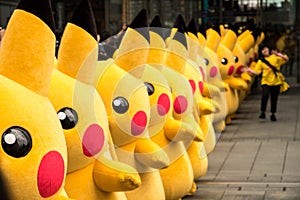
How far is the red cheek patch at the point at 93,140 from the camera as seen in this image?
5.54m

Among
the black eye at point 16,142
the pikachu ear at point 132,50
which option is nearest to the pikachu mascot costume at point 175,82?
the pikachu ear at point 132,50

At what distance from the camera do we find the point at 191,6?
2609 cm

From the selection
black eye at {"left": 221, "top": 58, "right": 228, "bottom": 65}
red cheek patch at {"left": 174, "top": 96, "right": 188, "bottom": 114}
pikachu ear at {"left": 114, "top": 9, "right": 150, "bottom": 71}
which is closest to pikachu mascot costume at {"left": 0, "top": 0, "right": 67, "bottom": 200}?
pikachu ear at {"left": 114, "top": 9, "right": 150, "bottom": 71}

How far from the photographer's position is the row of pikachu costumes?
4.46m

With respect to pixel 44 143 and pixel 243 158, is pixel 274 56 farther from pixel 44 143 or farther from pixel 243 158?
pixel 44 143

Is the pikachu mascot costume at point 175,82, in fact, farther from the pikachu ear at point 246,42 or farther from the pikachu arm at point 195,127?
the pikachu ear at point 246,42

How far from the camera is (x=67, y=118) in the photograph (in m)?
5.48

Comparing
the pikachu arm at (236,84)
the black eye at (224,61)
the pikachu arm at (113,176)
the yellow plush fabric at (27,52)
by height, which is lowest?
the pikachu arm at (236,84)

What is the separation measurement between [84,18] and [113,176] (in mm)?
1240

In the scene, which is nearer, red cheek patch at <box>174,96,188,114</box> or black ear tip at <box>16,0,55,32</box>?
black ear tip at <box>16,0,55,32</box>

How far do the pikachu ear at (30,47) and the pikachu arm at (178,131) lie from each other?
3.22 meters

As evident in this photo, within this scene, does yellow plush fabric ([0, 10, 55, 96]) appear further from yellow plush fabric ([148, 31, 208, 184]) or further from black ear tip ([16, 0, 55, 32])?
yellow plush fabric ([148, 31, 208, 184])

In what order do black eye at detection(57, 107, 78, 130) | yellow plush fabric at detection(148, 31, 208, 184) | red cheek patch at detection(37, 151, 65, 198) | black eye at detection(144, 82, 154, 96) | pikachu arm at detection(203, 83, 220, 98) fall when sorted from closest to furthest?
1. red cheek patch at detection(37, 151, 65, 198)
2. black eye at detection(57, 107, 78, 130)
3. black eye at detection(144, 82, 154, 96)
4. yellow plush fabric at detection(148, 31, 208, 184)
5. pikachu arm at detection(203, 83, 220, 98)

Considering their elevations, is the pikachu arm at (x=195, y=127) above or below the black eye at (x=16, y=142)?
below
